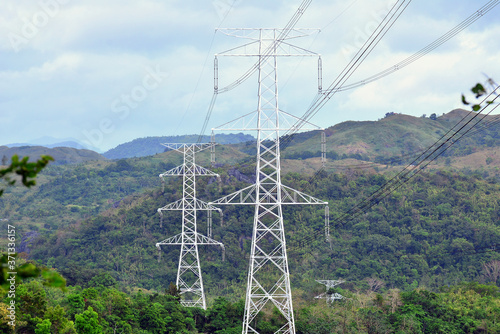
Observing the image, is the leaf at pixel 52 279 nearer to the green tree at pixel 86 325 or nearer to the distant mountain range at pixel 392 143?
the green tree at pixel 86 325

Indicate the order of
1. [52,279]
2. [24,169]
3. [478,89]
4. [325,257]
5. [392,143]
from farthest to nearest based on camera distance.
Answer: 1. [392,143]
2. [325,257]
3. [478,89]
4. [24,169]
5. [52,279]

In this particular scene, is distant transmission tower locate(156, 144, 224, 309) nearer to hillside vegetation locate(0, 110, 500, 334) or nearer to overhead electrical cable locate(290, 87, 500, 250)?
hillside vegetation locate(0, 110, 500, 334)

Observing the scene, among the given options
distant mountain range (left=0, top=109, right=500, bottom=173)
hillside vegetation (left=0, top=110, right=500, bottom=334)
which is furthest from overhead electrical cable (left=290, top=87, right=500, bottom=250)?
distant mountain range (left=0, top=109, right=500, bottom=173)

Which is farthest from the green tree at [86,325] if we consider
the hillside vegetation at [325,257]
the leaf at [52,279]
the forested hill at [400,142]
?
the forested hill at [400,142]

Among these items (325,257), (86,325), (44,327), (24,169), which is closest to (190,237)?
(325,257)

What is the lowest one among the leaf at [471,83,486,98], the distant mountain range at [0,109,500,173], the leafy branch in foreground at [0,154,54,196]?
the leafy branch in foreground at [0,154,54,196]

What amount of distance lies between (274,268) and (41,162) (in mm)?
56937

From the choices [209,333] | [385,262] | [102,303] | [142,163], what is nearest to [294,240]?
[385,262]

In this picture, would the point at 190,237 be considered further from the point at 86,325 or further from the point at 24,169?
the point at 24,169

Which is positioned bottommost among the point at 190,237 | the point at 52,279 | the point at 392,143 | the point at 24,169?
the point at 190,237

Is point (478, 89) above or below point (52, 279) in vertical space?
above

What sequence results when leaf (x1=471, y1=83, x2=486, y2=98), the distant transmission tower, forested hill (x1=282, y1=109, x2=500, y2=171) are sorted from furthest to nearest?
1. forested hill (x1=282, y1=109, x2=500, y2=171)
2. the distant transmission tower
3. leaf (x1=471, y1=83, x2=486, y2=98)

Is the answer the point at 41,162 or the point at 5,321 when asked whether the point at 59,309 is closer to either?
the point at 5,321

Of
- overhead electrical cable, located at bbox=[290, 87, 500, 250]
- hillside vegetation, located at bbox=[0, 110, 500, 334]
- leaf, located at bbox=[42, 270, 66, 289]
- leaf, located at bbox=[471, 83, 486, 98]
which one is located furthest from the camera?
hillside vegetation, located at bbox=[0, 110, 500, 334]
